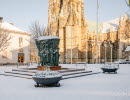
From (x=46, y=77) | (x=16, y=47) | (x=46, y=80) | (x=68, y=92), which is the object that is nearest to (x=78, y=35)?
(x=16, y=47)

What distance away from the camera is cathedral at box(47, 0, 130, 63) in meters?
51.1

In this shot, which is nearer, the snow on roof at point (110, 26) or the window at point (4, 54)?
the window at point (4, 54)

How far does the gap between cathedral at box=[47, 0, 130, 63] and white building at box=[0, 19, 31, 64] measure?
1010cm

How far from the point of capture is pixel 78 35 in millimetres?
51625

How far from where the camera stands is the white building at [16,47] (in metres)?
37.0

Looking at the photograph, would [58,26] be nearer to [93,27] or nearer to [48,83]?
[93,27]

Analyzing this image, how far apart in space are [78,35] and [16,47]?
68.8 ft

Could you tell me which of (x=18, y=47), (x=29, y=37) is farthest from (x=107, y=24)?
(x=18, y=47)

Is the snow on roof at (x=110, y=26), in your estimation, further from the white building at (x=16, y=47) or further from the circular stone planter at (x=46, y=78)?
the circular stone planter at (x=46, y=78)

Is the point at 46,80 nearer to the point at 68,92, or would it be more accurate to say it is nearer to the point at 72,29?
the point at 68,92

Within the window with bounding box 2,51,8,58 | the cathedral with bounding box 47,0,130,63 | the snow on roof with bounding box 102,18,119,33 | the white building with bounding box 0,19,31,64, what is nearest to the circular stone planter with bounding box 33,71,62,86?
the white building with bounding box 0,19,31,64

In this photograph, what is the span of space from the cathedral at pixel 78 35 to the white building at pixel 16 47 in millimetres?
10098

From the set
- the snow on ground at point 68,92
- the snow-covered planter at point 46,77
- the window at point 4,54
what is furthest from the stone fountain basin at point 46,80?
the window at point 4,54

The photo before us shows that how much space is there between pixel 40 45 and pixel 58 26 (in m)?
43.7
